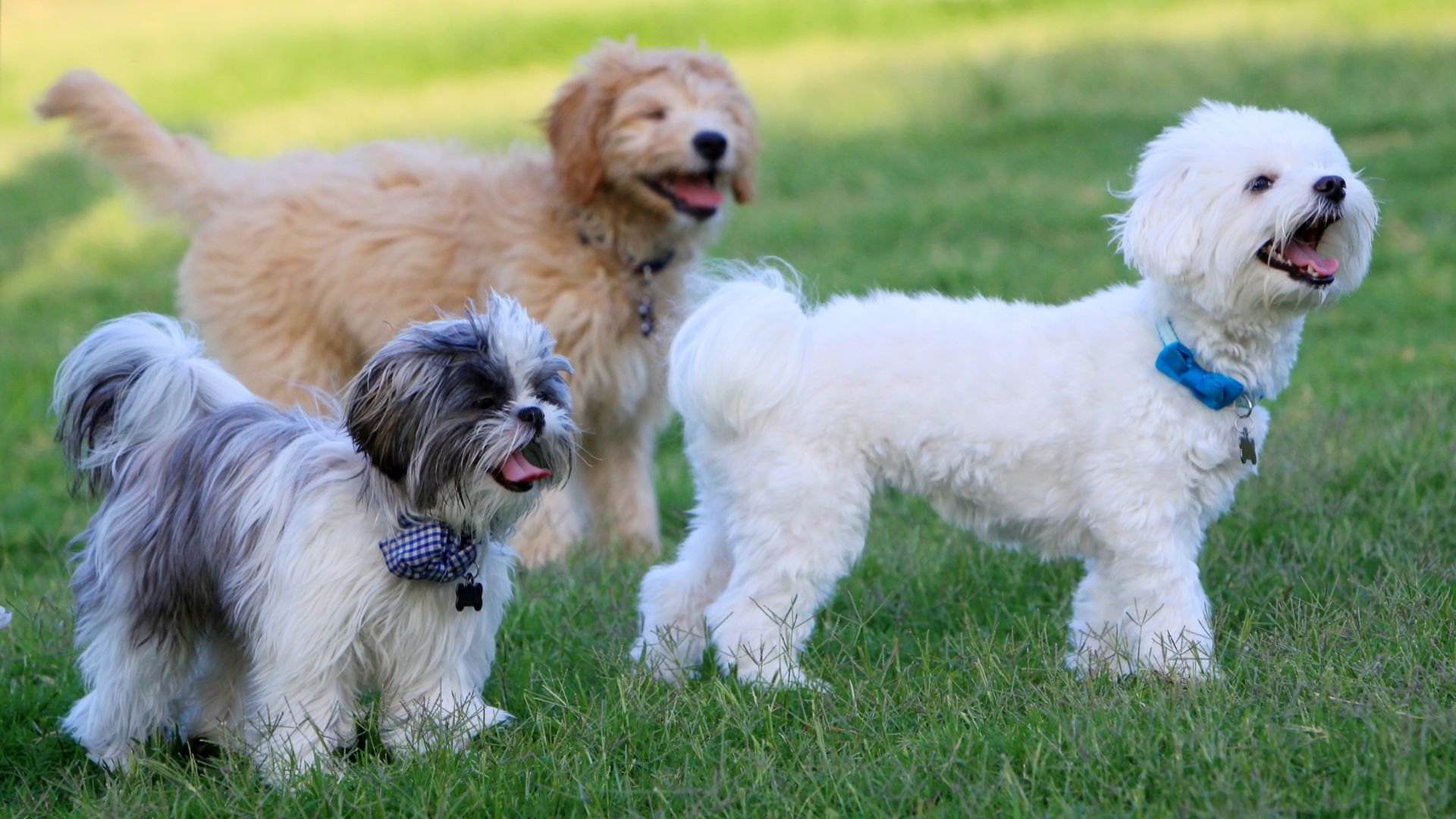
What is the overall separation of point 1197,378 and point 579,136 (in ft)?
10.2

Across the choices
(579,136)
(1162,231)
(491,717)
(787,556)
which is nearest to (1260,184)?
(1162,231)

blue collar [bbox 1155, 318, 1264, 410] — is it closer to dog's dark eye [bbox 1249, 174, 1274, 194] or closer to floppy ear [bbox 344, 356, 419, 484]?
dog's dark eye [bbox 1249, 174, 1274, 194]

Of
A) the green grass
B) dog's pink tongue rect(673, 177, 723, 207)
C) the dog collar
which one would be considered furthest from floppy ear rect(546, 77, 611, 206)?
the green grass

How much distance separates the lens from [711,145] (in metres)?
6.27

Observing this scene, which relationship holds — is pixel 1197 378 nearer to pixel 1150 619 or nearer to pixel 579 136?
pixel 1150 619

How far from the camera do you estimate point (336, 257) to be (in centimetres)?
646

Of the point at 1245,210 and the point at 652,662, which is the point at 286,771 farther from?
the point at 1245,210

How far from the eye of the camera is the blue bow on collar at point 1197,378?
4105 millimetres

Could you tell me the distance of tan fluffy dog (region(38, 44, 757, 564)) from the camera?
20.5ft

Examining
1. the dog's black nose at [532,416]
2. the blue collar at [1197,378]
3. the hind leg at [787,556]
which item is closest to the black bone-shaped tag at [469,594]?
the dog's black nose at [532,416]

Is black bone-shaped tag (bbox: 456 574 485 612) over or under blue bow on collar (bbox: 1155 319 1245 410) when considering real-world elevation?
under

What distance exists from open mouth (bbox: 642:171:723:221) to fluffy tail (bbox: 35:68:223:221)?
6.96 feet

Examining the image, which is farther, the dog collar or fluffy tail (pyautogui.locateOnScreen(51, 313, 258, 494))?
the dog collar

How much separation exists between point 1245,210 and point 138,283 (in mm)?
10068
